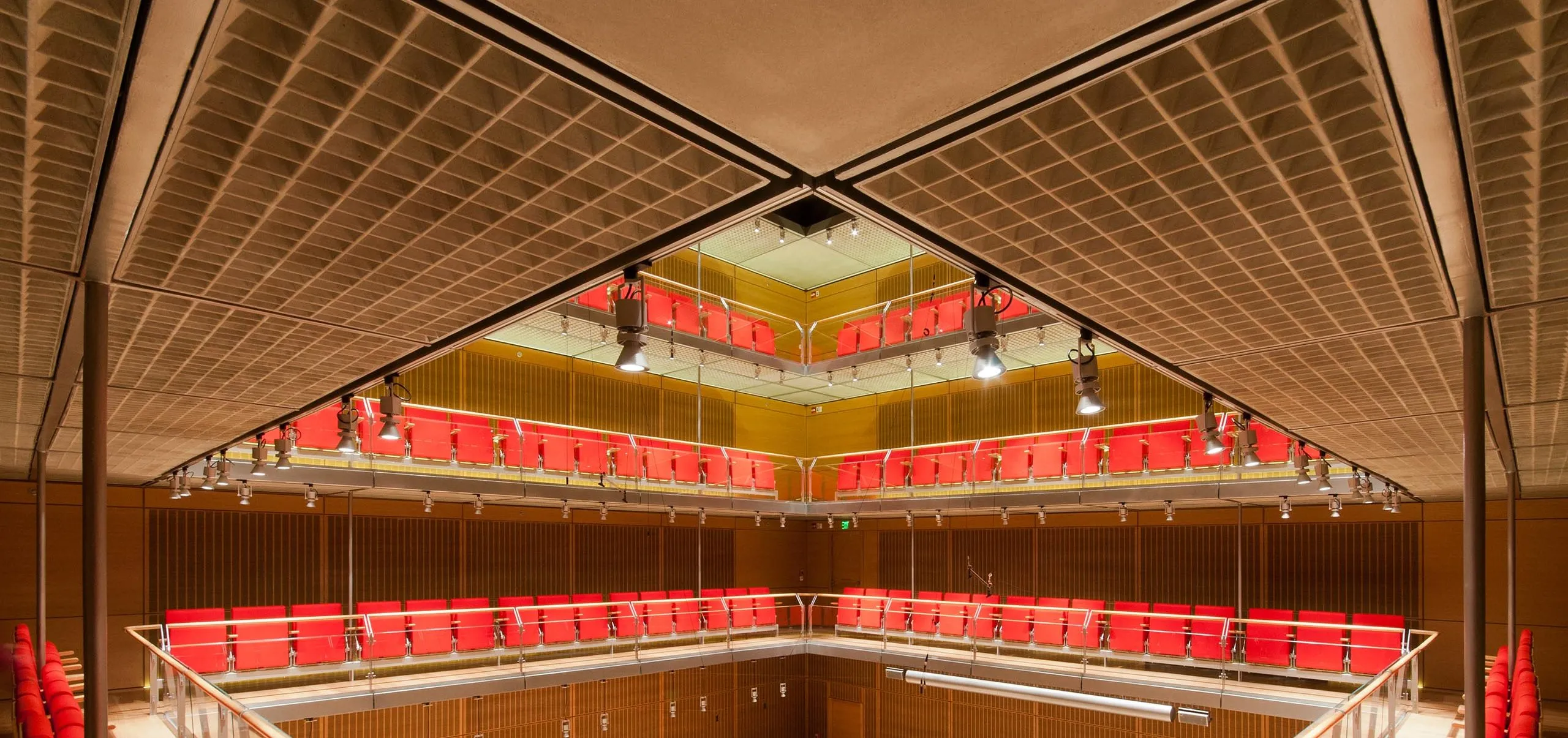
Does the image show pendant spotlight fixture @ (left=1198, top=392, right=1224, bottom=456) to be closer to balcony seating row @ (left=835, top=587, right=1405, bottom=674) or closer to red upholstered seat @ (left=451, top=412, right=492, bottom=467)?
balcony seating row @ (left=835, top=587, right=1405, bottom=674)

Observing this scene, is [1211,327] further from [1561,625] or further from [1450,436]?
[1561,625]

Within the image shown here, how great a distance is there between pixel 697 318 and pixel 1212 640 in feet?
27.6

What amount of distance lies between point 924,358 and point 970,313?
1020 centimetres

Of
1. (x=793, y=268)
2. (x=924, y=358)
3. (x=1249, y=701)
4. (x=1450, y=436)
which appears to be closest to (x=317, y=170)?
(x=1450, y=436)

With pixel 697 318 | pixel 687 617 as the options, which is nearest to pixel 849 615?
pixel 687 617

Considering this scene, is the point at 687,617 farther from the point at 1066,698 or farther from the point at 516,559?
the point at 1066,698

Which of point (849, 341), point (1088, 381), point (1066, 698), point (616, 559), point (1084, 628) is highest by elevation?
point (849, 341)

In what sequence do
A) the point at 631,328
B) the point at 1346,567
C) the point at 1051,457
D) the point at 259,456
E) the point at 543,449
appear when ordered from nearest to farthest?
the point at 631,328
the point at 259,456
the point at 543,449
the point at 1346,567
the point at 1051,457

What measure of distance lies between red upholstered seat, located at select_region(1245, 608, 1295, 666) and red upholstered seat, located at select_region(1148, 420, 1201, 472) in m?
2.14

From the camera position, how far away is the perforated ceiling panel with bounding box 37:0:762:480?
2.31 meters

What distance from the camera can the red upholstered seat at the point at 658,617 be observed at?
12930 mm

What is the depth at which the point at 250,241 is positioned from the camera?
346cm

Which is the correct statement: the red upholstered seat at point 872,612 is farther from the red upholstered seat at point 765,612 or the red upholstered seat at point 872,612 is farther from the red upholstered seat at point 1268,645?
the red upholstered seat at point 1268,645

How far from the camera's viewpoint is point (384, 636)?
10.5 m
